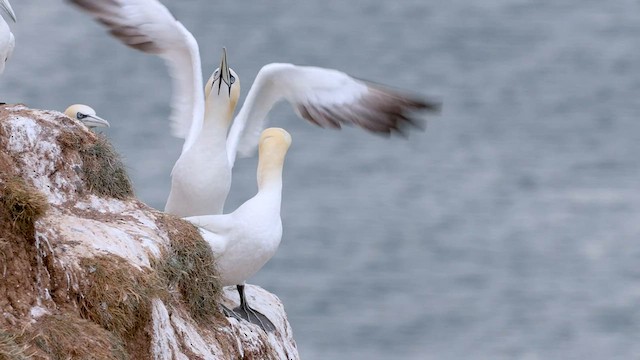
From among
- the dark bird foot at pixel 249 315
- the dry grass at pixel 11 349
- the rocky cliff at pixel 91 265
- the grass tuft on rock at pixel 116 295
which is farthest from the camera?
the dark bird foot at pixel 249 315

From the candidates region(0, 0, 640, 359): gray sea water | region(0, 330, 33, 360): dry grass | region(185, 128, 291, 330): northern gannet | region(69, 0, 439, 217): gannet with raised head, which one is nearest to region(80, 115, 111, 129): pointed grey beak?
region(69, 0, 439, 217): gannet with raised head

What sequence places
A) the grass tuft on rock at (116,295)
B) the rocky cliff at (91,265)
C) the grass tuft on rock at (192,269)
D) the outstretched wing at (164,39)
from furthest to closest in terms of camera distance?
the outstretched wing at (164,39) → the grass tuft on rock at (192,269) → the grass tuft on rock at (116,295) → the rocky cliff at (91,265)

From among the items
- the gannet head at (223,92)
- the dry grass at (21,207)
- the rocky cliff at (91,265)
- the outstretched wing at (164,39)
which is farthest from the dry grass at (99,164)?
the outstretched wing at (164,39)

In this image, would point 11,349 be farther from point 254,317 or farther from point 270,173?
point 270,173

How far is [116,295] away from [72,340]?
1.30 feet

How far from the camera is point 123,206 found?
744 centimetres

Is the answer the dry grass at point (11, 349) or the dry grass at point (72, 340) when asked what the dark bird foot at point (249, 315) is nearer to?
the dry grass at point (72, 340)

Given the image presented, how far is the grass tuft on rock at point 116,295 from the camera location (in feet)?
21.2

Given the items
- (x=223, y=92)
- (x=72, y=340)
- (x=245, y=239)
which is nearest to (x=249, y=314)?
(x=245, y=239)

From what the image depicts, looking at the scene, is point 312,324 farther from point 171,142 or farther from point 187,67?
point 187,67

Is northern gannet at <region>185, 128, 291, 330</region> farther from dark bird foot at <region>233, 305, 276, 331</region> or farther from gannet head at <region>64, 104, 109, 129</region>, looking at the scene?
gannet head at <region>64, 104, 109, 129</region>

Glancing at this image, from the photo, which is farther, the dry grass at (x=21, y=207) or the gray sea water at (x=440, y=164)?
the gray sea water at (x=440, y=164)

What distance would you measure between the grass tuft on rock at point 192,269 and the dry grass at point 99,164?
261 mm

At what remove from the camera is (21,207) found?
631 cm
